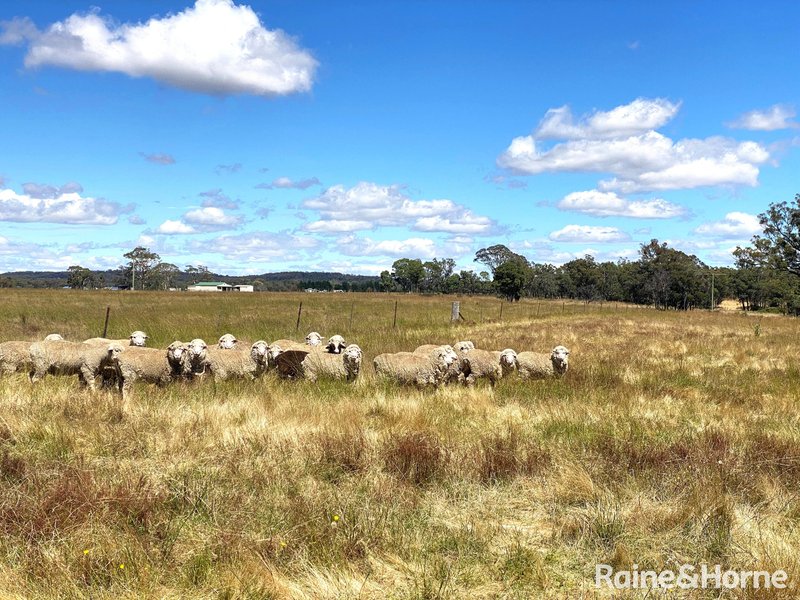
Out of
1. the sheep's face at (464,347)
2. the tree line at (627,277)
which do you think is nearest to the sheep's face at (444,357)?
the sheep's face at (464,347)

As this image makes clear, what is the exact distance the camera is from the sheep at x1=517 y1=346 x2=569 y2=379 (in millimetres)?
13789

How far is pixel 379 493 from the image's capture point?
5.63 metres

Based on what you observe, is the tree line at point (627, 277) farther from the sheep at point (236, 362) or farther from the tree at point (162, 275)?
the sheep at point (236, 362)

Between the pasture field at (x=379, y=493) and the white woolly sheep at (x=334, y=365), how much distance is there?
Result: 209 centimetres

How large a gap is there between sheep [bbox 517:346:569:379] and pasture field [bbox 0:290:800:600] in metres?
3.46

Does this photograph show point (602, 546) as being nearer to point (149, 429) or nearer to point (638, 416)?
point (638, 416)

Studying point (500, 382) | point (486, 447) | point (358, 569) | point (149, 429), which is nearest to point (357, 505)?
point (358, 569)

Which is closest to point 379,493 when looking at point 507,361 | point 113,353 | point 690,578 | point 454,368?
point 690,578

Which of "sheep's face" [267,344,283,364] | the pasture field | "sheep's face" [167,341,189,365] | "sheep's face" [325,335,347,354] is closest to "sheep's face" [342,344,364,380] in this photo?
"sheep's face" [325,335,347,354]

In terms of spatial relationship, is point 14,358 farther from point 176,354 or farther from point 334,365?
point 334,365

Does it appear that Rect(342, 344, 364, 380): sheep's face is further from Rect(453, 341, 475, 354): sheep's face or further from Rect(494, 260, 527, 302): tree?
Rect(494, 260, 527, 302): tree

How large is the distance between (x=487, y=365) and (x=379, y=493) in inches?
324

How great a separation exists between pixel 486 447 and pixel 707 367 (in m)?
11.3

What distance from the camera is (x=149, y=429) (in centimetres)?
732
